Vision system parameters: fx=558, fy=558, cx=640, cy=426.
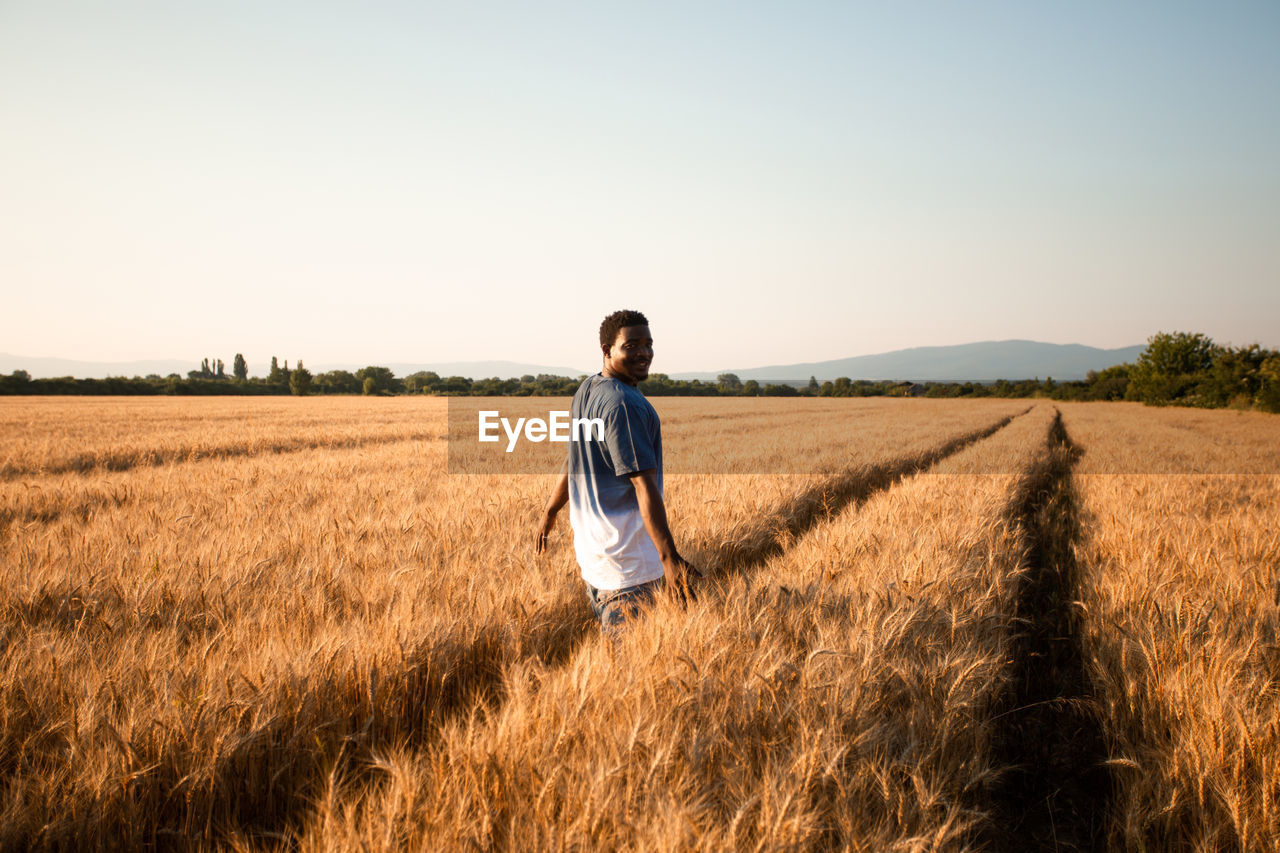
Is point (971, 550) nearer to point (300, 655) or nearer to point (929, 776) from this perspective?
point (929, 776)

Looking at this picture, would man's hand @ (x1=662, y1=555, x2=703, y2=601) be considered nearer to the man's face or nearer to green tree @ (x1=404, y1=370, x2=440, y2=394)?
the man's face

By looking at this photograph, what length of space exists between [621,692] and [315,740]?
1.11 metres

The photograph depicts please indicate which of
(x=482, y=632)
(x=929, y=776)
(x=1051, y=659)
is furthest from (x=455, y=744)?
(x=1051, y=659)

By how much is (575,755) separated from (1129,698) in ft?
8.73

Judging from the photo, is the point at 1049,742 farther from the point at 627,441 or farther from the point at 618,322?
the point at 618,322

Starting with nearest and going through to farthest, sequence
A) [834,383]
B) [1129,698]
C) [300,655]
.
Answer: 1. [300,655]
2. [1129,698]
3. [834,383]

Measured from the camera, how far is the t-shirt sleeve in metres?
2.68

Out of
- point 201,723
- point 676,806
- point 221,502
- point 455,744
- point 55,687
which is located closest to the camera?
point 676,806

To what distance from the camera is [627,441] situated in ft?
8.82

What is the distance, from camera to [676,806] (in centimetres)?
140

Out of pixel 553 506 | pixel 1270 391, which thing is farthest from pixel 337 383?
pixel 1270 391

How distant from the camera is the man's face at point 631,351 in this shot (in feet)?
9.51

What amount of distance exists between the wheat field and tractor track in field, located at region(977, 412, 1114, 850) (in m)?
0.02

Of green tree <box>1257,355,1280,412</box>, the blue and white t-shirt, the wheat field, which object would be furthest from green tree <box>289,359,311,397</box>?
green tree <box>1257,355,1280,412</box>
